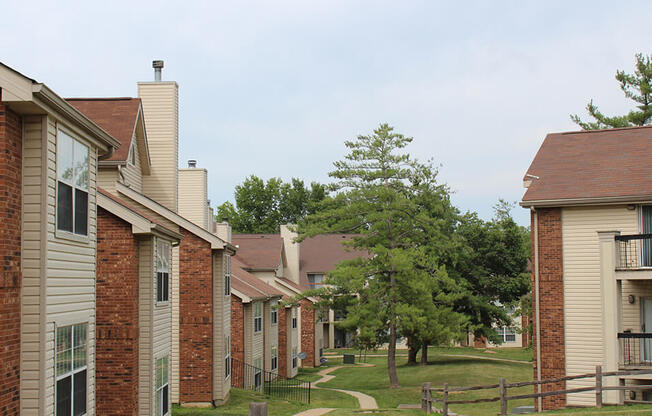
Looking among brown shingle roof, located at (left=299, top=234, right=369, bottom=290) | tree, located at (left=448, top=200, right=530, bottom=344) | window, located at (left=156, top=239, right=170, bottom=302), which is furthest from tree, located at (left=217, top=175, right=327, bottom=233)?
window, located at (left=156, top=239, right=170, bottom=302)

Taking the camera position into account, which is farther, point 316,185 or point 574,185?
point 316,185

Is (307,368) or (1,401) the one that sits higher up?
(1,401)

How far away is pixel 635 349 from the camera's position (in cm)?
2128

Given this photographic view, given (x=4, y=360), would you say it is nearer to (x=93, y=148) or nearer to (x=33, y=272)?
(x=33, y=272)

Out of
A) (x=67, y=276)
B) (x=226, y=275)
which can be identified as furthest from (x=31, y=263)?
(x=226, y=275)

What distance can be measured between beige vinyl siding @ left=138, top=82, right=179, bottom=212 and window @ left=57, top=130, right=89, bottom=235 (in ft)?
38.7

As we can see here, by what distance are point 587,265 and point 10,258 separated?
18533 mm

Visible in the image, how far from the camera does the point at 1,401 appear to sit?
30.4 ft

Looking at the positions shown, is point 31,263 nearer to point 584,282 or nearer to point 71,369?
point 71,369

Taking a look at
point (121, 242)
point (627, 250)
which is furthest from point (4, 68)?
point (627, 250)

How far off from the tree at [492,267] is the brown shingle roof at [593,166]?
61.9ft

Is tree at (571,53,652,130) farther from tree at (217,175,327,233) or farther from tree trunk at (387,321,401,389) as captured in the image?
tree at (217,175,327,233)

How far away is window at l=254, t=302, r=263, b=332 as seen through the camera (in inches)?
1396

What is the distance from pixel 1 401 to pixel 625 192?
19157 millimetres
